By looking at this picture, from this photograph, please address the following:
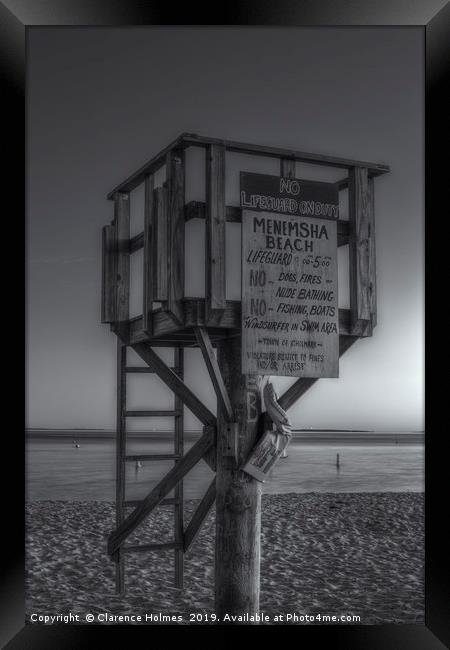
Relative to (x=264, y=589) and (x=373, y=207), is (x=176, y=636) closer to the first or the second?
(x=373, y=207)

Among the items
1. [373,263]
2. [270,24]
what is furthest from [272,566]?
[270,24]

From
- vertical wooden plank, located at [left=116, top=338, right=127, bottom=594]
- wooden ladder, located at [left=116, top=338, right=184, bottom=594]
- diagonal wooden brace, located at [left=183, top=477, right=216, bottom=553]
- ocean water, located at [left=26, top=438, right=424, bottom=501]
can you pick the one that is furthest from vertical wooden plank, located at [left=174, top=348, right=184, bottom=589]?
ocean water, located at [left=26, top=438, right=424, bottom=501]

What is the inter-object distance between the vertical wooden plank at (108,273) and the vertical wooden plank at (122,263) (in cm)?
5

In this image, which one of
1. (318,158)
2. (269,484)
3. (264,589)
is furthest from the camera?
(269,484)

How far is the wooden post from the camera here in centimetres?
710

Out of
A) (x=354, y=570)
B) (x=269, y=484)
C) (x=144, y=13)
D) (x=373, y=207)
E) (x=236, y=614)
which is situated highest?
(x=144, y=13)

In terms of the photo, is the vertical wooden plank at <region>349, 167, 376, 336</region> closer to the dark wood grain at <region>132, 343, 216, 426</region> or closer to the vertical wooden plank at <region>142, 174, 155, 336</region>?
the dark wood grain at <region>132, 343, 216, 426</region>

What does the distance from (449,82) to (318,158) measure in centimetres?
194

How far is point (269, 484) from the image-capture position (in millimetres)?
32281

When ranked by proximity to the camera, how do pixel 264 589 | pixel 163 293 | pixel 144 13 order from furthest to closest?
Result: pixel 264 589
pixel 163 293
pixel 144 13

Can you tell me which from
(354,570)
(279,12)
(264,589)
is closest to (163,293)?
(279,12)

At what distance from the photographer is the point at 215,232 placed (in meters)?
6.71

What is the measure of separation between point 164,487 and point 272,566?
15.9 ft

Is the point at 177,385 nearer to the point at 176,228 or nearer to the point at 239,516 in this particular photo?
the point at 239,516
